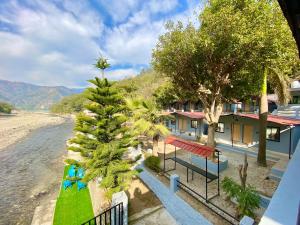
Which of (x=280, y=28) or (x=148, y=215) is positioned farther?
(x=280, y=28)

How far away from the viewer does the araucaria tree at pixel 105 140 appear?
979cm

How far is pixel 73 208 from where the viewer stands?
10.4 m

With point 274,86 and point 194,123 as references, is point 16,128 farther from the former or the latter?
point 274,86

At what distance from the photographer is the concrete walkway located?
24.0 feet

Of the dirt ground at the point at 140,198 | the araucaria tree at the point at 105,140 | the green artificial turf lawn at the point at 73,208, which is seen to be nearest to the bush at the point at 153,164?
the dirt ground at the point at 140,198

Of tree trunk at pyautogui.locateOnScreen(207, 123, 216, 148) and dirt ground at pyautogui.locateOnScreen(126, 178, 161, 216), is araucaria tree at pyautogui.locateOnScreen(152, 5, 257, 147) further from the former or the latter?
dirt ground at pyautogui.locateOnScreen(126, 178, 161, 216)

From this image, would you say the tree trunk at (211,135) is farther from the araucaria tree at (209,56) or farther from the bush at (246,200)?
the bush at (246,200)

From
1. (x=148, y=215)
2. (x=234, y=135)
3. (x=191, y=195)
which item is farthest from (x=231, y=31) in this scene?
(x=234, y=135)

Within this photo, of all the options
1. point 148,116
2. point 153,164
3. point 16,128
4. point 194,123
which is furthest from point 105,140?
point 16,128

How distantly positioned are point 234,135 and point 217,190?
11.3m

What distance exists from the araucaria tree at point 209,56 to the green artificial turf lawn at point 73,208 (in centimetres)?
946

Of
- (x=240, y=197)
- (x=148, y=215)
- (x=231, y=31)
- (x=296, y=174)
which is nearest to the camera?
(x=296, y=174)

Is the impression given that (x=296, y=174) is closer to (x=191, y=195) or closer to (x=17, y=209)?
(x=191, y=195)

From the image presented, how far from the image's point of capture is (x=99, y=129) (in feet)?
33.7
